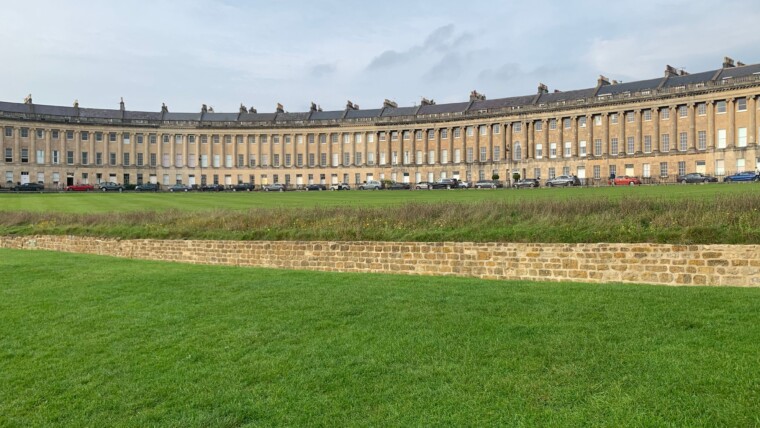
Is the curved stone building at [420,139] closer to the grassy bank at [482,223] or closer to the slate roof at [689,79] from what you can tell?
the slate roof at [689,79]

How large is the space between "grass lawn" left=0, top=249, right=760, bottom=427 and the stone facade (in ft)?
6.08

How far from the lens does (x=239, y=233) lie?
20734 millimetres

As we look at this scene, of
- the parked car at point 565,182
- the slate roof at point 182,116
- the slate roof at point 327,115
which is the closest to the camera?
the parked car at point 565,182

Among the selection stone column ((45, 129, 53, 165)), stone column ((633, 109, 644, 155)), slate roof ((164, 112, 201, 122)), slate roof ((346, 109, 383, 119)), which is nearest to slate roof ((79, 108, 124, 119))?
stone column ((45, 129, 53, 165))

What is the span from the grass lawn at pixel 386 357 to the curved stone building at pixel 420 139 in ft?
162

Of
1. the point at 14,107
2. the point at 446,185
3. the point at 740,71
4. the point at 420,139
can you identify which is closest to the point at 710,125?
the point at 740,71

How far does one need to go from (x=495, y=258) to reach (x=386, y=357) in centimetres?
877

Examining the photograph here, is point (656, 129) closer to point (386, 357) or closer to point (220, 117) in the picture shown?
point (220, 117)

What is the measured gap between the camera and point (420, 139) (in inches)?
3391

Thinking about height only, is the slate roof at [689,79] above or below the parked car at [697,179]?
above

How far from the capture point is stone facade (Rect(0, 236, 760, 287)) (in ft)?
42.3

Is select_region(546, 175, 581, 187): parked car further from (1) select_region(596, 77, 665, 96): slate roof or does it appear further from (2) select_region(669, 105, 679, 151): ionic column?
(1) select_region(596, 77, 665, 96): slate roof

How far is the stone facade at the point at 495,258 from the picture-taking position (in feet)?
42.3

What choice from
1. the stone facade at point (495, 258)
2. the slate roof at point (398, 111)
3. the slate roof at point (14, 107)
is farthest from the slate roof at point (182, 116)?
the stone facade at point (495, 258)
